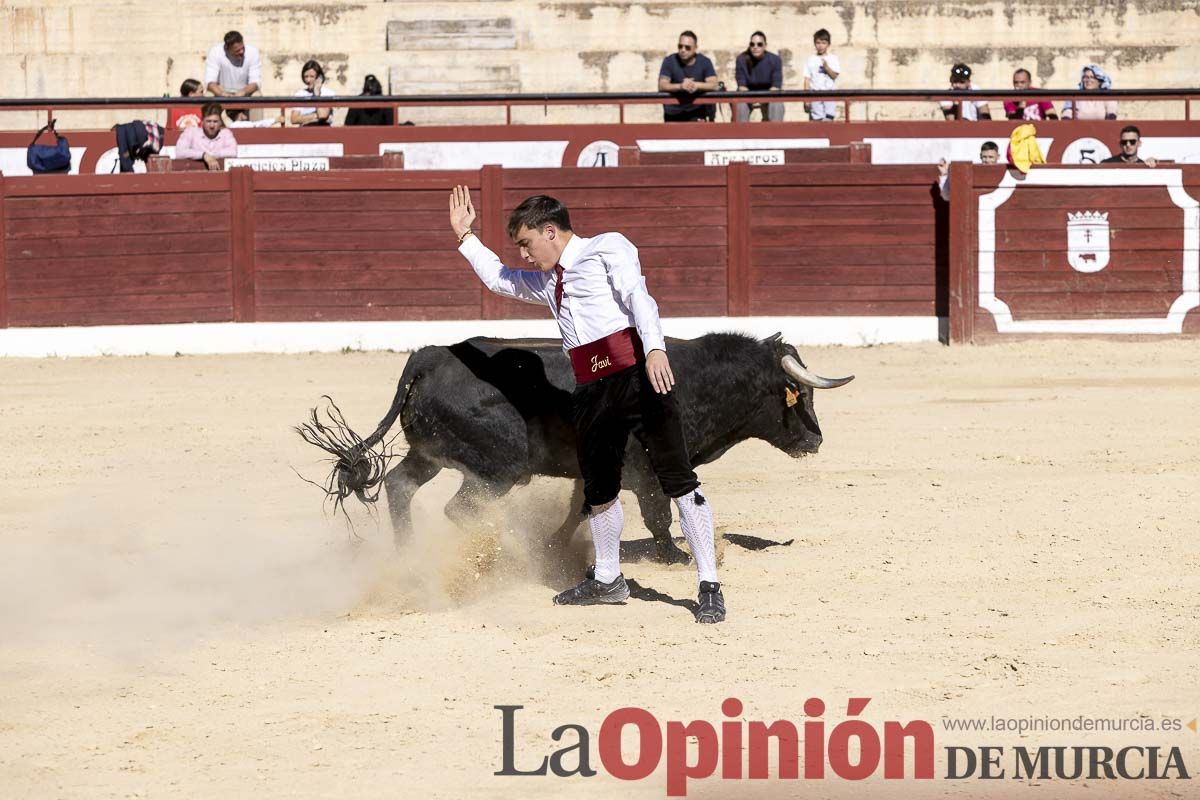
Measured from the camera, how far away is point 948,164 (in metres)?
10.8

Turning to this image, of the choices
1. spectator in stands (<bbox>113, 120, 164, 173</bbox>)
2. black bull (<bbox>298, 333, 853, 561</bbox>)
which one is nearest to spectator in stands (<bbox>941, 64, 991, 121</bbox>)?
spectator in stands (<bbox>113, 120, 164, 173</bbox>)

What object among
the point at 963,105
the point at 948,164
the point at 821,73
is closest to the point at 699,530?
the point at 948,164

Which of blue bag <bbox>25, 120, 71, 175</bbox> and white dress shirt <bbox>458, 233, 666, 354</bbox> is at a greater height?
blue bag <bbox>25, 120, 71, 175</bbox>

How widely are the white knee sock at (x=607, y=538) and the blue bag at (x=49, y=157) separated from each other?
788 centimetres

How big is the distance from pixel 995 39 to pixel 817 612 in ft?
35.4

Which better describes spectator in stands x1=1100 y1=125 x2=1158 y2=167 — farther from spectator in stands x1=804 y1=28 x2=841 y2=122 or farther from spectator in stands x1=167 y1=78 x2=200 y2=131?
spectator in stands x1=167 y1=78 x2=200 y2=131

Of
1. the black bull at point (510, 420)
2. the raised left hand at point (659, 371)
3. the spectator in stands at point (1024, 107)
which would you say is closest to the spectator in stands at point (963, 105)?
the spectator in stands at point (1024, 107)

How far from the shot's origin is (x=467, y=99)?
466 inches

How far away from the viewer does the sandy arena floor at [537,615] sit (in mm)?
3590

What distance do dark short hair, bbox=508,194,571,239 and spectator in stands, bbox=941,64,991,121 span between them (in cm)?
824

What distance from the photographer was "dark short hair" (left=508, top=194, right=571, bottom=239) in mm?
4449

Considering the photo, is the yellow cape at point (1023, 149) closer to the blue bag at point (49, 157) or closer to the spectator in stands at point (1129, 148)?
the spectator in stands at point (1129, 148)

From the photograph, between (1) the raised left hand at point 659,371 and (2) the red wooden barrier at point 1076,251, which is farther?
(2) the red wooden barrier at point 1076,251

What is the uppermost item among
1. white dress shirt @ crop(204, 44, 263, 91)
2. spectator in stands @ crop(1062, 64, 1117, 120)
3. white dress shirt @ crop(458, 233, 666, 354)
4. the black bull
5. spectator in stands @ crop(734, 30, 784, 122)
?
white dress shirt @ crop(204, 44, 263, 91)
